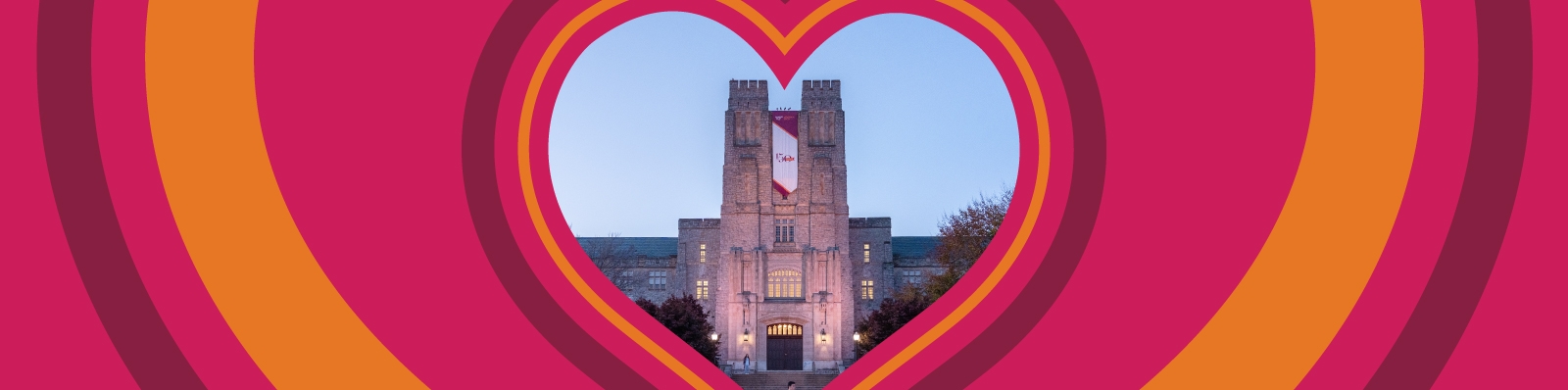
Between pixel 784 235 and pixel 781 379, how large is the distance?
10365mm

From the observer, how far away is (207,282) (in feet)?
17.7

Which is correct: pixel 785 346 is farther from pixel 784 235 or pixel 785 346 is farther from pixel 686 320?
pixel 686 320

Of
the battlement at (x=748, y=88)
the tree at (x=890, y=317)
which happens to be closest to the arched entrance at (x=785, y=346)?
the tree at (x=890, y=317)

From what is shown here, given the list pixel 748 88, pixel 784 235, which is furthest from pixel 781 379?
pixel 748 88

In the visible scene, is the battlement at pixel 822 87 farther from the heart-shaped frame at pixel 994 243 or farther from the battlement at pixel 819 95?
the heart-shaped frame at pixel 994 243

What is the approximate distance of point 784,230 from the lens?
2206 inches

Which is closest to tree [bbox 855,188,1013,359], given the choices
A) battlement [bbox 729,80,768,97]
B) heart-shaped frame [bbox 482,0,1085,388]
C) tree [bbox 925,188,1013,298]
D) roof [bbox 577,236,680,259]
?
tree [bbox 925,188,1013,298]

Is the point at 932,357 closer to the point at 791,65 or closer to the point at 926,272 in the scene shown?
the point at 791,65

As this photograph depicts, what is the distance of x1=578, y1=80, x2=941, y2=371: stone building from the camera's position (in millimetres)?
54125

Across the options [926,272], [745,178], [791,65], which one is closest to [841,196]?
[745,178]

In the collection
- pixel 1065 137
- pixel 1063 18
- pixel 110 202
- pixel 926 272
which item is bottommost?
pixel 110 202

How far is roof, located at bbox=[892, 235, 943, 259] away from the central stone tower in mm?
8126

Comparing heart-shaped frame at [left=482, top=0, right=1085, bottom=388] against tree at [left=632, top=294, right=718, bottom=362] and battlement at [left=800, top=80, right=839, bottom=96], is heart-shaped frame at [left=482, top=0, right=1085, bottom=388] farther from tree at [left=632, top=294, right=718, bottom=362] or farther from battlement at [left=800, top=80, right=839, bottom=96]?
battlement at [left=800, top=80, right=839, bottom=96]

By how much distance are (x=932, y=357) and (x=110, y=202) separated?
14.8 ft
